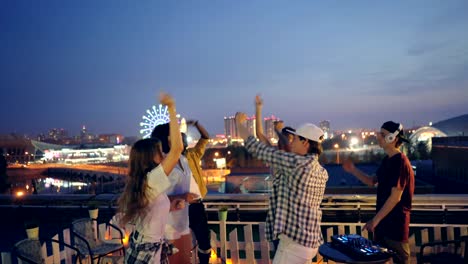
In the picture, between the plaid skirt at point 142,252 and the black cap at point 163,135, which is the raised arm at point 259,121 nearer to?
the black cap at point 163,135

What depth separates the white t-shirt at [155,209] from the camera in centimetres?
249

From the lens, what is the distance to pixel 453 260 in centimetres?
359

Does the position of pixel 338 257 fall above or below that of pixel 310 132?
below

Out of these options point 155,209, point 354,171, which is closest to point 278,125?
point 354,171

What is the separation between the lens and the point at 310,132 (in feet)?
8.90

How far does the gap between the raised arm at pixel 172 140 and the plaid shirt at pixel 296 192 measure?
516 mm

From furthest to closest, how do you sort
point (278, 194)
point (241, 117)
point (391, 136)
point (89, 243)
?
point (89, 243) → point (391, 136) → point (241, 117) → point (278, 194)

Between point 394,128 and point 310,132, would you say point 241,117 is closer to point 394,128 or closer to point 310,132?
point 310,132

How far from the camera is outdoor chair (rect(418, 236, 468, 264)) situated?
329 centimetres

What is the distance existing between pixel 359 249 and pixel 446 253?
6.43 feet

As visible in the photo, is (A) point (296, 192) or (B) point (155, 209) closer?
(B) point (155, 209)

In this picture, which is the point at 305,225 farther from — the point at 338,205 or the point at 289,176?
the point at 338,205

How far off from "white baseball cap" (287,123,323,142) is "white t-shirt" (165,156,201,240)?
124 cm

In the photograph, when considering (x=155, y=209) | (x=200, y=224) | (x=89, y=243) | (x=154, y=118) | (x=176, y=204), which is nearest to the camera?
(x=155, y=209)
